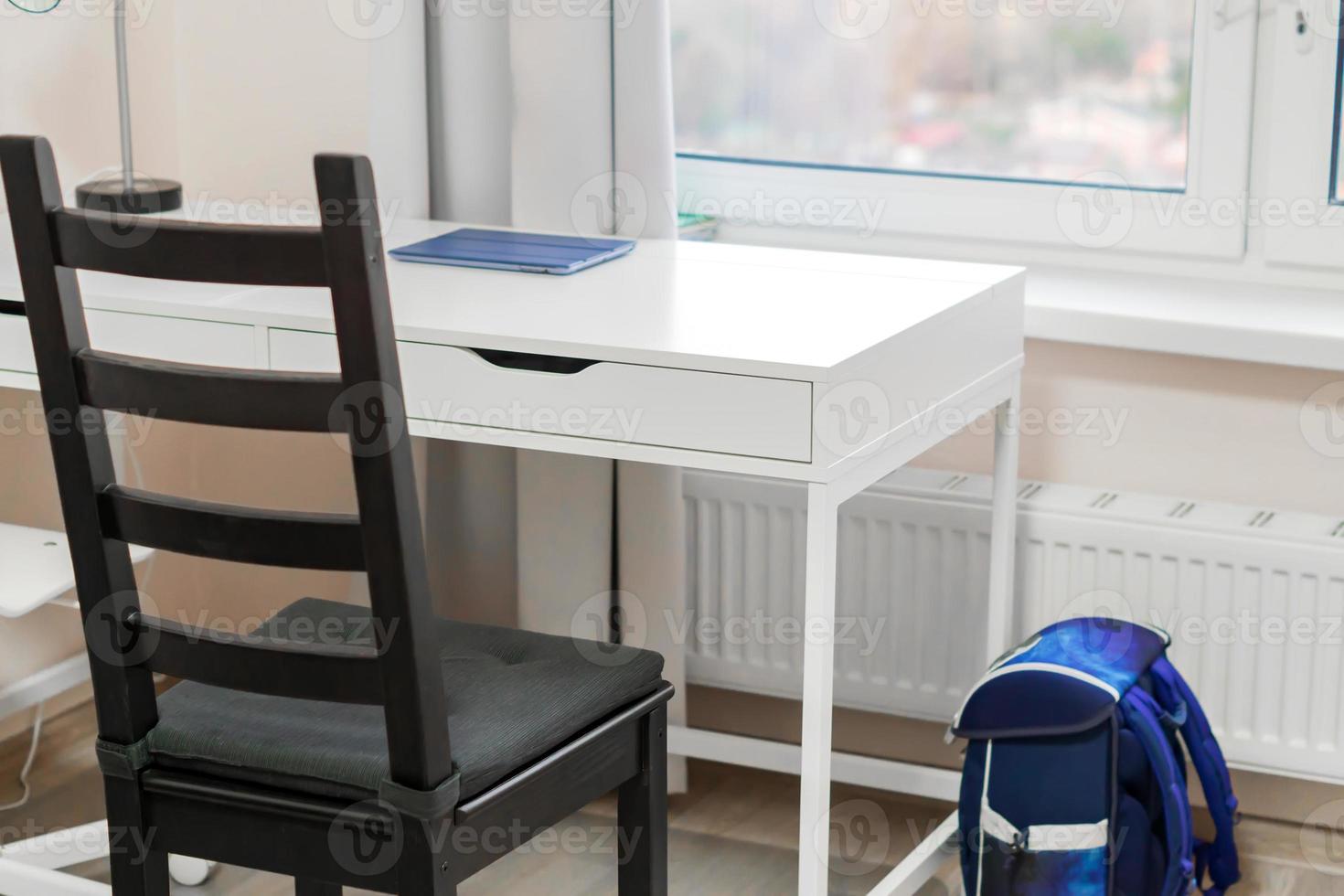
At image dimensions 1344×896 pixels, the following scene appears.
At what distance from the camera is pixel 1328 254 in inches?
79.0

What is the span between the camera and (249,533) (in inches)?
46.3

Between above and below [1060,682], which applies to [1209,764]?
below

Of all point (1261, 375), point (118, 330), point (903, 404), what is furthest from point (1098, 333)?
point (118, 330)

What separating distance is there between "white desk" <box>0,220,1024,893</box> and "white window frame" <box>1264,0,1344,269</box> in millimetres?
419

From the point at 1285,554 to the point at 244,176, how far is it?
4.91 ft

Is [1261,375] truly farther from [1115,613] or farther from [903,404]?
[903,404]

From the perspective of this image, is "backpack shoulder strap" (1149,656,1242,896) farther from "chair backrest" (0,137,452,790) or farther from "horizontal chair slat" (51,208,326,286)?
"horizontal chair slat" (51,208,326,286)

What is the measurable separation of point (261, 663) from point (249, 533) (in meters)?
0.11

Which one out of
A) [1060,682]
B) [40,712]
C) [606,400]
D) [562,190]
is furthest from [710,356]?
[40,712]

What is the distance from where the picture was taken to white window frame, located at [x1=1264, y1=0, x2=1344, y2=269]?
196 cm

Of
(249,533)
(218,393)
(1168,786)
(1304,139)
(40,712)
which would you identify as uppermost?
(1304,139)

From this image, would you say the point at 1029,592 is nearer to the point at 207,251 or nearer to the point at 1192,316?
the point at 1192,316

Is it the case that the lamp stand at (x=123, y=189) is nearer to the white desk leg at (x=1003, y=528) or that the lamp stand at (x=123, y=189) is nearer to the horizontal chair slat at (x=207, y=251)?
the horizontal chair slat at (x=207, y=251)

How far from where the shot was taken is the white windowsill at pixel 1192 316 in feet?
6.27
